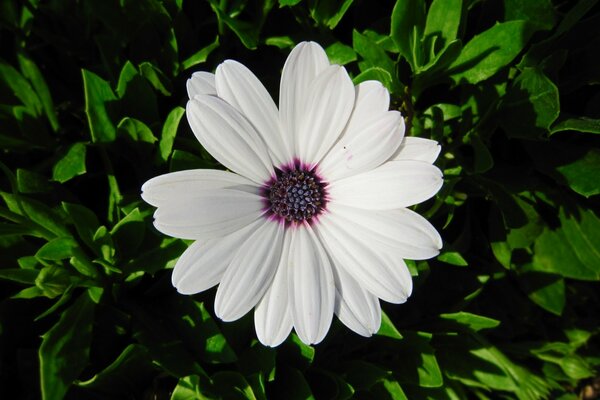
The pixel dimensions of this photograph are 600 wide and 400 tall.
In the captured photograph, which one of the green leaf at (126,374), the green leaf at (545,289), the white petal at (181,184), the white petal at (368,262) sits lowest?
the green leaf at (545,289)

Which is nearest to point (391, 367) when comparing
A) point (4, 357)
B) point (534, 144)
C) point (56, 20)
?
point (534, 144)

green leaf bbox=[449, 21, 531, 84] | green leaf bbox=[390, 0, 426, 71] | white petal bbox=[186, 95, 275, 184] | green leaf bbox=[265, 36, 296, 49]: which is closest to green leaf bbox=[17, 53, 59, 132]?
green leaf bbox=[265, 36, 296, 49]

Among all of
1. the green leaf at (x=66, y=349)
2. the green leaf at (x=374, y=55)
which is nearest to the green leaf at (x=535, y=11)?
the green leaf at (x=374, y=55)

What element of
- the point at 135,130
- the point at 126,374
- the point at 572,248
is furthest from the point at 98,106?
the point at 572,248

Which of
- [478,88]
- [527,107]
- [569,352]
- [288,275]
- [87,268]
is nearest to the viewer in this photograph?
[288,275]

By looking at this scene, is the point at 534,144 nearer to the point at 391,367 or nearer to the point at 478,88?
the point at 478,88

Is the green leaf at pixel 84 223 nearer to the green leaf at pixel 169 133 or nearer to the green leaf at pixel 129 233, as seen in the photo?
the green leaf at pixel 129 233

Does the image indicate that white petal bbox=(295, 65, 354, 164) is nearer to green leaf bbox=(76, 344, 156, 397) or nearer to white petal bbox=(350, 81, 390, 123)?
white petal bbox=(350, 81, 390, 123)
